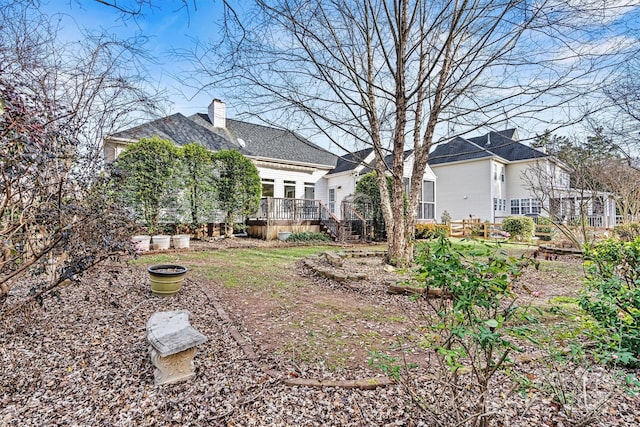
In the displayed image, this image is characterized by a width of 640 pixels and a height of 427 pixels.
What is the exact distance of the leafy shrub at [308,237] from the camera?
12430 millimetres

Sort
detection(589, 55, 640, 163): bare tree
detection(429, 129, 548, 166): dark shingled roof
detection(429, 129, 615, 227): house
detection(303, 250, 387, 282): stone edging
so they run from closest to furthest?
detection(303, 250, 387, 282): stone edging, detection(589, 55, 640, 163): bare tree, detection(429, 129, 615, 227): house, detection(429, 129, 548, 166): dark shingled roof

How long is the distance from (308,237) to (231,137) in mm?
7222

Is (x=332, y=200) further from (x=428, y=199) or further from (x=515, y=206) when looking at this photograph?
(x=515, y=206)

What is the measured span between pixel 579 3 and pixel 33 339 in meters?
8.03

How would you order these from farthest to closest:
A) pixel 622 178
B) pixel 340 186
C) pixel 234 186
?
pixel 340 186 → pixel 234 186 → pixel 622 178

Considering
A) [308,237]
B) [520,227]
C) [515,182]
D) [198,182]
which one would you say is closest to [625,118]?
[520,227]

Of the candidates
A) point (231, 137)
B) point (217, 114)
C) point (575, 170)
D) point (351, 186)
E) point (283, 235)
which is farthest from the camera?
point (351, 186)

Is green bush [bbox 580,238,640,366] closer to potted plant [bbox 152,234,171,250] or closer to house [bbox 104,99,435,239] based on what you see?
house [bbox 104,99,435,239]

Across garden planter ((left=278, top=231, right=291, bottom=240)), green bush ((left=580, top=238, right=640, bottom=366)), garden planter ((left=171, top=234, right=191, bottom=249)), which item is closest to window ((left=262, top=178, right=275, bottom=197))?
garden planter ((left=278, top=231, right=291, bottom=240))

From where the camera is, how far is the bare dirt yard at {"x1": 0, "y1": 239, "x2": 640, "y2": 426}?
6.60 feet

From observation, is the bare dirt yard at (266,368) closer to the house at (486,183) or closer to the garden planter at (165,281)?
the garden planter at (165,281)

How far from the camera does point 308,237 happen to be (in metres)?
12.6

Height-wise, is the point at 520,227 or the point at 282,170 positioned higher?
the point at 282,170

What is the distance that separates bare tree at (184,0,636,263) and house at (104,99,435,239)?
4.98 m
